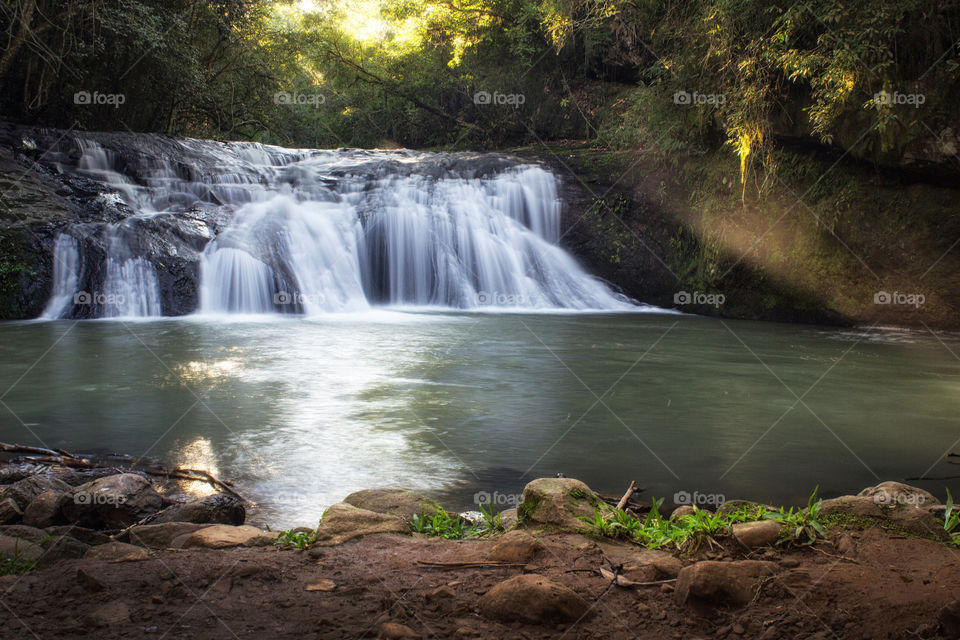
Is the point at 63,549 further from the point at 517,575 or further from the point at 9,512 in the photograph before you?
the point at 517,575

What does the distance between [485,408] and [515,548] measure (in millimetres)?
3416

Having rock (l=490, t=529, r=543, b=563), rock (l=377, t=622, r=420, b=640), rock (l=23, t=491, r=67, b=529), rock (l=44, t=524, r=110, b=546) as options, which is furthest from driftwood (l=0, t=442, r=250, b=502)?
rock (l=377, t=622, r=420, b=640)

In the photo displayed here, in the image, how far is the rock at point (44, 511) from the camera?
325 centimetres

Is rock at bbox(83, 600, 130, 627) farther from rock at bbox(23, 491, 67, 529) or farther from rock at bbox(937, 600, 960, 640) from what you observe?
rock at bbox(937, 600, 960, 640)

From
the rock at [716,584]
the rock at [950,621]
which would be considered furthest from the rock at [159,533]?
the rock at [950,621]

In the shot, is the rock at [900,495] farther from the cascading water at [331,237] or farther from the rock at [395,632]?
the cascading water at [331,237]

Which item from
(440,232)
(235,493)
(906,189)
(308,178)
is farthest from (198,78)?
(235,493)

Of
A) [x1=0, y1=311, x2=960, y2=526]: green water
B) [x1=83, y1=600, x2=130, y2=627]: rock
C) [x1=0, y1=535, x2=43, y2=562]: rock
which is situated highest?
[x1=0, y1=535, x2=43, y2=562]: rock

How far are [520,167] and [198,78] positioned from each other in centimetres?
911

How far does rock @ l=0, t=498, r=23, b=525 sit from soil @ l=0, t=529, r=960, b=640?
0.99 m

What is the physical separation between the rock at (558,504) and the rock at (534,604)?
0.72 metres

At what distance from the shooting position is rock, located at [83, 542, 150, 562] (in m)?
2.54

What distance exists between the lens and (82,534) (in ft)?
9.59

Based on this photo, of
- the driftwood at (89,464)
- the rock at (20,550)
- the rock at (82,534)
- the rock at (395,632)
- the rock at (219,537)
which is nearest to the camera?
the rock at (395,632)
